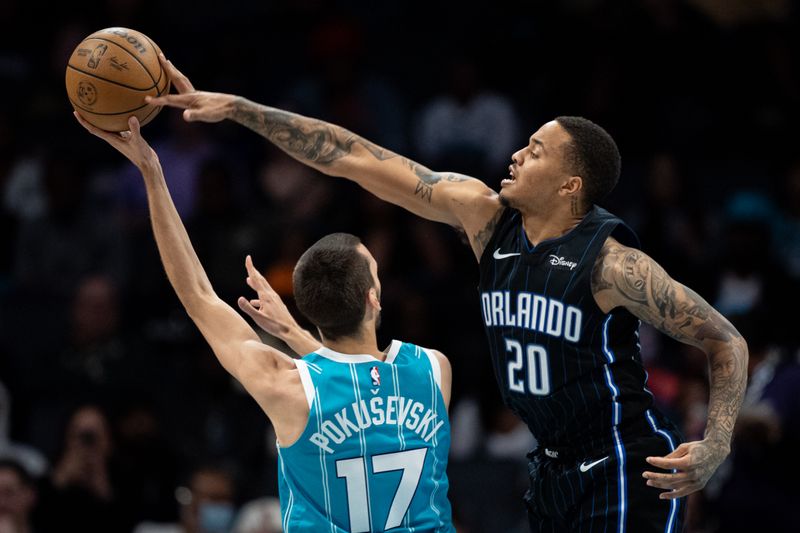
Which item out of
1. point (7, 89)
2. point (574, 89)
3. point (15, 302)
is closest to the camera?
point (15, 302)

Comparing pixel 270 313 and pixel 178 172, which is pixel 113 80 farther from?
pixel 178 172

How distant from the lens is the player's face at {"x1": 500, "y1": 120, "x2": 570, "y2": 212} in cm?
543

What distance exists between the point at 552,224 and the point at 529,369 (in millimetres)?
642

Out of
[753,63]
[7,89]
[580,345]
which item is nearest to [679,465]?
[580,345]

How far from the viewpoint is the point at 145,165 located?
5.30 meters

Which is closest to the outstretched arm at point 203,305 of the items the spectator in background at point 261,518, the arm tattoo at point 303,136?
the arm tattoo at point 303,136

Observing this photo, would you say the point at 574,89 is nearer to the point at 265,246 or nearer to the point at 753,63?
the point at 753,63

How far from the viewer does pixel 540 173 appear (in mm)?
5438

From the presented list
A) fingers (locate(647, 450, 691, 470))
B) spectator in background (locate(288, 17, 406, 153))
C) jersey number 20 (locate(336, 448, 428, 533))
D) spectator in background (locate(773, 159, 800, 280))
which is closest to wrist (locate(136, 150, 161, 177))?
jersey number 20 (locate(336, 448, 428, 533))

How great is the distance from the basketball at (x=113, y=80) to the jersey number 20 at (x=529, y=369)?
192cm

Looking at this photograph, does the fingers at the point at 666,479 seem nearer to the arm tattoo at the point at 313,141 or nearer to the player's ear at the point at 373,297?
the player's ear at the point at 373,297

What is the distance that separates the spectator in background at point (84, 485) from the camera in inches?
351

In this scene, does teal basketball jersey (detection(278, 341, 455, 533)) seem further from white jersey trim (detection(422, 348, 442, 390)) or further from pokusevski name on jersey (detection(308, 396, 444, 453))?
white jersey trim (detection(422, 348, 442, 390))

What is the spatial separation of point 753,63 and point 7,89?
25.5ft
